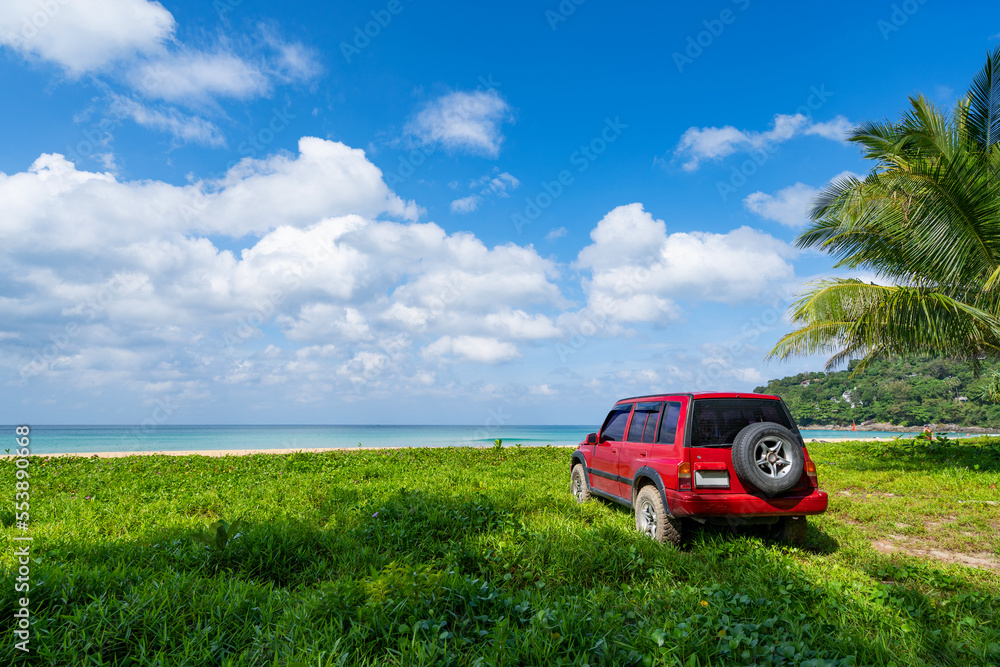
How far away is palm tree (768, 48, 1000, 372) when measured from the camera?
439 inches

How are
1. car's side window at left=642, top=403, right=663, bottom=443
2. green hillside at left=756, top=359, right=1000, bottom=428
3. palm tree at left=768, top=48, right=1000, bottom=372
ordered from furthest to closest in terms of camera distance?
green hillside at left=756, top=359, right=1000, bottom=428, palm tree at left=768, top=48, right=1000, bottom=372, car's side window at left=642, top=403, right=663, bottom=443

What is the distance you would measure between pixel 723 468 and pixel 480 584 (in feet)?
10.7

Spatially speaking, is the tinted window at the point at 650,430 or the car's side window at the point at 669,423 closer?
the car's side window at the point at 669,423

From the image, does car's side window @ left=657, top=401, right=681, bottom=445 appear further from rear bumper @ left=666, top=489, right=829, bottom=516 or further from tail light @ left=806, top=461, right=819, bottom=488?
tail light @ left=806, top=461, right=819, bottom=488

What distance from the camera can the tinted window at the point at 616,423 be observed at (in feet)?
26.3

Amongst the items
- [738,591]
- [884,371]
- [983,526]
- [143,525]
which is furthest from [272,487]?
[884,371]

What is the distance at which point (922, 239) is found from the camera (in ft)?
38.7

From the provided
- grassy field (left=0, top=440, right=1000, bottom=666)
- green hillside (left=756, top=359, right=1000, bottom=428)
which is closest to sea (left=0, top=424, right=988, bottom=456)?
green hillside (left=756, top=359, right=1000, bottom=428)

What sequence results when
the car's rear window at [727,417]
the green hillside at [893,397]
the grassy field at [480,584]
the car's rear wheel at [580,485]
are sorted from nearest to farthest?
the grassy field at [480,584] → the car's rear window at [727,417] → the car's rear wheel at [580,485] → the green hillside at [893,397]

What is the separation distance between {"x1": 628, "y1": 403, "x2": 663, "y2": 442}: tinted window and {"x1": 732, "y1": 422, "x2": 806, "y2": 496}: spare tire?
1292 millimetres

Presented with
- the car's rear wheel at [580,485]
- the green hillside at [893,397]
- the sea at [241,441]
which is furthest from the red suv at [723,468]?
the green hillside at [893,397]

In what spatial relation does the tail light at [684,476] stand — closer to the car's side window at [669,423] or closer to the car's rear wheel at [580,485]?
the car's side window at [669,423]

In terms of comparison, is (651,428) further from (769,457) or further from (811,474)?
(811,474)

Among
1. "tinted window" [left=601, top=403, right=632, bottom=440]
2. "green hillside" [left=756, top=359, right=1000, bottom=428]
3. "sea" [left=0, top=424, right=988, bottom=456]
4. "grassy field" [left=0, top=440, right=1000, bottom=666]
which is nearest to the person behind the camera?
"grassy field" [left=0, top=440, right=1000, bottom=666]
